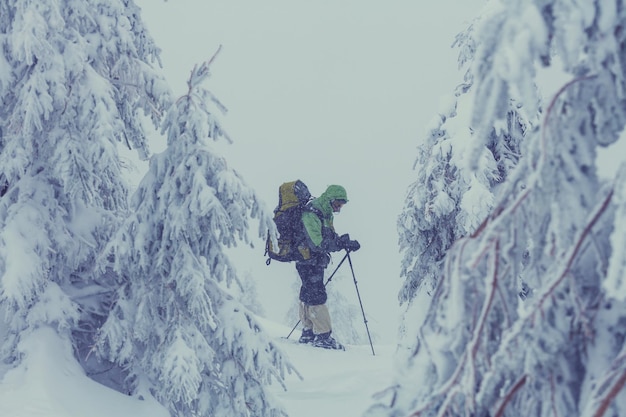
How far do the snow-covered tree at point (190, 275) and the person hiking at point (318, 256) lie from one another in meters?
3.80

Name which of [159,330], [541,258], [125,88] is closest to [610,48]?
[541,258]

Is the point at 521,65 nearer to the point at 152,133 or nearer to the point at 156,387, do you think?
the point at 156,387

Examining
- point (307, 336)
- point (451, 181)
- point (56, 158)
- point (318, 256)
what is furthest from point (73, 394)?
point (451, 181)

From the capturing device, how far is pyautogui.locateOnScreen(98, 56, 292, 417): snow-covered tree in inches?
290

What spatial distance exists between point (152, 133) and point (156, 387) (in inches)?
144

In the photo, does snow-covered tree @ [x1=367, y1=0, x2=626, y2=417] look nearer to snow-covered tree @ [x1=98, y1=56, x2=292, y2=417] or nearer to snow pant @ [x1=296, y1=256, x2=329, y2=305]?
snow-covered tree @ [x1=98, y1=56, x2=292, y2=417]

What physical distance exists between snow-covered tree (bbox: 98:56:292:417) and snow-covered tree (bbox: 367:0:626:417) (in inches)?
205

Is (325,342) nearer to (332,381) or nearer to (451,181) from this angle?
(332,381)

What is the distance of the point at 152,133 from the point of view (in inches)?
371

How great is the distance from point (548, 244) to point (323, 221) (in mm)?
9968

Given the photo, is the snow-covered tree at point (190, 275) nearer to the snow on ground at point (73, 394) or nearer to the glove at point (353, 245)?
the snow on ground at point (73, 394)

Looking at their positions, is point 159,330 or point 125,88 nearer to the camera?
point 159,330

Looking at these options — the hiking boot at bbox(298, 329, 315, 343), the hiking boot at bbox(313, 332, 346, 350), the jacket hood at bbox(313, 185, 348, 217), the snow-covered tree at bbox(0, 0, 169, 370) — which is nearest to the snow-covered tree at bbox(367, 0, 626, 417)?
the snow-covered tree at bbox(0, 0, 169, 370)

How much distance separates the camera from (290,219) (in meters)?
12.1
